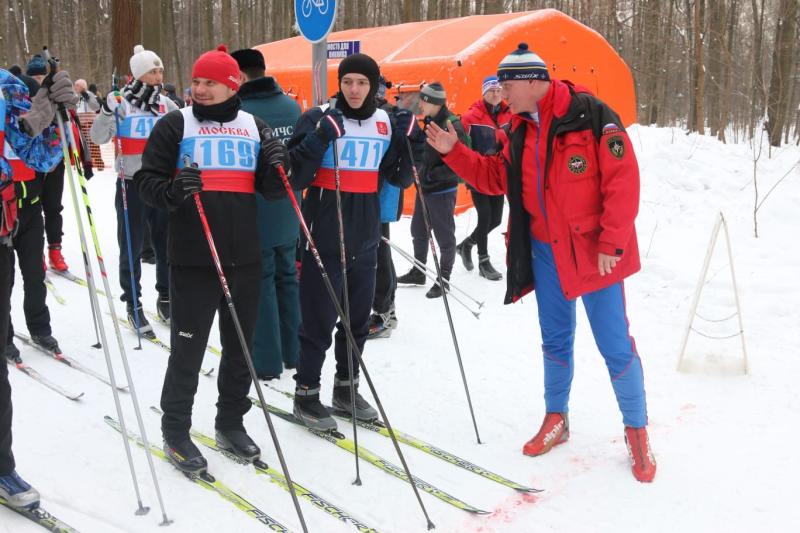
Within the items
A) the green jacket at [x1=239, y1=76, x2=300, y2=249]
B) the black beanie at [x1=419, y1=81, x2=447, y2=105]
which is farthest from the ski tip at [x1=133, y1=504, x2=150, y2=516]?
Result: the black beanie at [x1=419, y1=81, x2=447, y2=105]

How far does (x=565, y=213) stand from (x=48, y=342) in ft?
12.8

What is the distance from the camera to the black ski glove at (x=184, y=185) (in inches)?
116

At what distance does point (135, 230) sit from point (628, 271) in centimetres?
404

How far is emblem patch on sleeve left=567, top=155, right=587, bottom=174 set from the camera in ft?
10.9

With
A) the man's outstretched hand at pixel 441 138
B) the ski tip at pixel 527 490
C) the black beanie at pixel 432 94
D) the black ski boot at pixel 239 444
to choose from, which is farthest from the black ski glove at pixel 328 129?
the ski tip at pixel 527 490

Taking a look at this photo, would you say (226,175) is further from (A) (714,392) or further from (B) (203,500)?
(A) (714,392)

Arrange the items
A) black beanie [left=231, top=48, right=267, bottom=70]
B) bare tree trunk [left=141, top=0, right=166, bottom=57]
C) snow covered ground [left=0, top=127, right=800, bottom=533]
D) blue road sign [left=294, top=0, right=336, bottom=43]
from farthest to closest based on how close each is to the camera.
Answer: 1. bare tree trunk [left=141, top=0, right=166, bottom=57]
2. blue road sign [left=294, top=0, right=336, bottom=43]
3. black beanie [left=231, top=48, right=267, bottom=70]
4. snow covered ground [left=0, top=127, right=800, bottom=533]

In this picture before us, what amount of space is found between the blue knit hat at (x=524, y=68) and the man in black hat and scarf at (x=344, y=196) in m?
0.73

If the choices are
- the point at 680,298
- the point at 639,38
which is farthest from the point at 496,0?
the point at 680,298

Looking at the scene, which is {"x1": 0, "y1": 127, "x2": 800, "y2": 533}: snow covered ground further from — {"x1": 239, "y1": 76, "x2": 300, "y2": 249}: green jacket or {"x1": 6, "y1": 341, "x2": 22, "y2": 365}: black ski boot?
{"x1": 239, "y1": 76, "x2": 300, "y2": 249}: green jacket

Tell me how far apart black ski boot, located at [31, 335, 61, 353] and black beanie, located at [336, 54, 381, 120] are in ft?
9.52

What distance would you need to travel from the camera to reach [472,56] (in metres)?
10.4

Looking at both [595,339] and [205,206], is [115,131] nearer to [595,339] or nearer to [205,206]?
[205,206]

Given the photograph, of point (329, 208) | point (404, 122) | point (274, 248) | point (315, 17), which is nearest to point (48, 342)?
point (274, 248)
